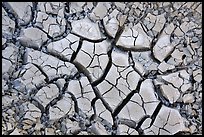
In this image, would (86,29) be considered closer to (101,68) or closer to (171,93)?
(101,68)

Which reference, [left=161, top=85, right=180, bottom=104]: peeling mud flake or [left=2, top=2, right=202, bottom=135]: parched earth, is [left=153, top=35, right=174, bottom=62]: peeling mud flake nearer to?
[left=2, top=2, right=202, bottom=135]: parched earth

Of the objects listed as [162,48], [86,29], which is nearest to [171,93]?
[162,48]

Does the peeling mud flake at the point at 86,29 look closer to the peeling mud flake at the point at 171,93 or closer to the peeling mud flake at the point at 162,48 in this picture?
the peeling mud flake at the point at 162,48

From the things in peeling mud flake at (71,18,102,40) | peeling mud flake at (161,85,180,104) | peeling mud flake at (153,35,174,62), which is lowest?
peeling mud flake at (161,85,180,104)

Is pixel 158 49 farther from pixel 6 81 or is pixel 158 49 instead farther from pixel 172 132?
pixel 6 81

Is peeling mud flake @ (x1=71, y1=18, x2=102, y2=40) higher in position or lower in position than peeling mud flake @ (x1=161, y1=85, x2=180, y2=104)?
higher

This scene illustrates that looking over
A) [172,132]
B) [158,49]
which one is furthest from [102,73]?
[172,132]

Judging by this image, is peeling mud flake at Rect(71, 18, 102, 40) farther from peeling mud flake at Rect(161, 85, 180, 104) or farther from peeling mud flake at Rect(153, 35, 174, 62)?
peeling mud flake at Rect(161, 85, 180, 104)

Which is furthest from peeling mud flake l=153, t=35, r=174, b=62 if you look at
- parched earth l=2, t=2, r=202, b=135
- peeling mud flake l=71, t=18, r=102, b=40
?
peeling mud flake l=71, t=18, r=102, b=40

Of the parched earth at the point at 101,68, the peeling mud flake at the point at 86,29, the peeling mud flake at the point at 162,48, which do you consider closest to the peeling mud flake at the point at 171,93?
the parched earth at the point at 101,68
